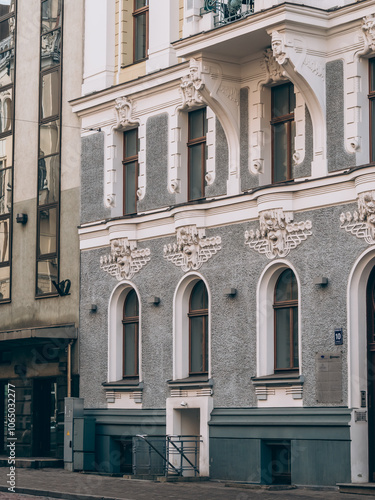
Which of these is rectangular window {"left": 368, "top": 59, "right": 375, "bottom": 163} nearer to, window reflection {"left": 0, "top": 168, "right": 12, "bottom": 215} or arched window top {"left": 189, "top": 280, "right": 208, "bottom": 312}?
arched window top {"left": 189, "top": 280, "right": 208, "bottom": 312}

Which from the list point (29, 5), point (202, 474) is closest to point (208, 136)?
point (202, 474)

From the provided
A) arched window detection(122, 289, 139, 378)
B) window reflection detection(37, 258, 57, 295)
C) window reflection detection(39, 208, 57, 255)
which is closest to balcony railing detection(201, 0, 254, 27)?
arched window detection(122, 289, 139, 378)

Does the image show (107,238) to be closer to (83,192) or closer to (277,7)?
(83,192)

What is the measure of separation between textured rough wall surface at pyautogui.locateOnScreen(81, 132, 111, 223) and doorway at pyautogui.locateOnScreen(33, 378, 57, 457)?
4.85 m

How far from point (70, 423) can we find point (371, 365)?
9255mm

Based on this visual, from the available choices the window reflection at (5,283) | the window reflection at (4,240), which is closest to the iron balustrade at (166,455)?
the window reflection at (5,283)

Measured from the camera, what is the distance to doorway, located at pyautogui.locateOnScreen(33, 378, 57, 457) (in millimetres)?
31359

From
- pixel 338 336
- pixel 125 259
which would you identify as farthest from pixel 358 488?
pixel 125 259

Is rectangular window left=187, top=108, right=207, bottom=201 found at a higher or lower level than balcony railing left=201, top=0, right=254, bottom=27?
lower

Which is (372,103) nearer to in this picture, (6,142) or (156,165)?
(156,165)

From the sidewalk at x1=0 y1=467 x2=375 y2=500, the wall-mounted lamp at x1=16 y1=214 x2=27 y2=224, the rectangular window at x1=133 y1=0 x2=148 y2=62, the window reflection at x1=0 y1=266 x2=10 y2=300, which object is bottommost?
the sidewalk at x1=0 y1=467 x2=375 y2=500

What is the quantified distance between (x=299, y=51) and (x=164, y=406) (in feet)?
28.7

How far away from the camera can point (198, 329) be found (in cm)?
2630

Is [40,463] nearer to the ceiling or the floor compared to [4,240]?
nearer to the floor
